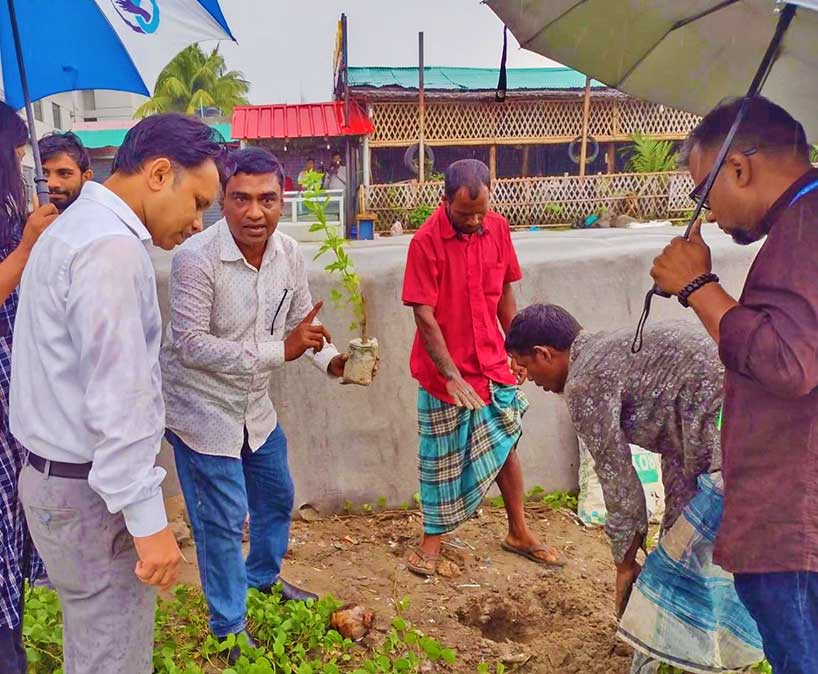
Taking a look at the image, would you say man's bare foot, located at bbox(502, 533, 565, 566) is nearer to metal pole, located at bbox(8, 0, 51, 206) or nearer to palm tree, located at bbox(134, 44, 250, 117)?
metal pole, located at bbox(8, 0, 51, 206)

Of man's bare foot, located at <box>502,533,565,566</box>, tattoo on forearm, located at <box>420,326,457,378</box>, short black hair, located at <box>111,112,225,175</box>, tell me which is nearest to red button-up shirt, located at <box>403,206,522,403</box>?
tattoo on forearm, located at <box>420,326,457,378</box>

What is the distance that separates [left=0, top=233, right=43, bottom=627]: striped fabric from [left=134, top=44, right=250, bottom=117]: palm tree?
2840 centimetres

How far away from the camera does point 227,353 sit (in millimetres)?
2549

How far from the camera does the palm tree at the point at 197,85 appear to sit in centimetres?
2989

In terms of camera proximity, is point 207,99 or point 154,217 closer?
point 154,217

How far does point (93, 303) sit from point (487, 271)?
2.42 m

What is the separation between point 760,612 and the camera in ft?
5.67

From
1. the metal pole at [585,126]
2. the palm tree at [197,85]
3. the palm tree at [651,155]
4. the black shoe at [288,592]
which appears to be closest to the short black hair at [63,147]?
the black shoe at [288,592]

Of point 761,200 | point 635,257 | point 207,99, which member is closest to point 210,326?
point 761,200

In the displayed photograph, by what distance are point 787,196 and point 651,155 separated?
47.9 ft

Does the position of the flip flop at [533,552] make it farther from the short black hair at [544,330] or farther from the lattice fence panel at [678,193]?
the lattice fence panel at [678,193]

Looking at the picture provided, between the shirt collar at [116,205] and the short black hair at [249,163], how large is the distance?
1.01m

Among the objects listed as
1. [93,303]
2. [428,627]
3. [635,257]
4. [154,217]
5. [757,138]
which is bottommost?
[428,627]

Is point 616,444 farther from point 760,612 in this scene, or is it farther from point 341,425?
point 341,425
